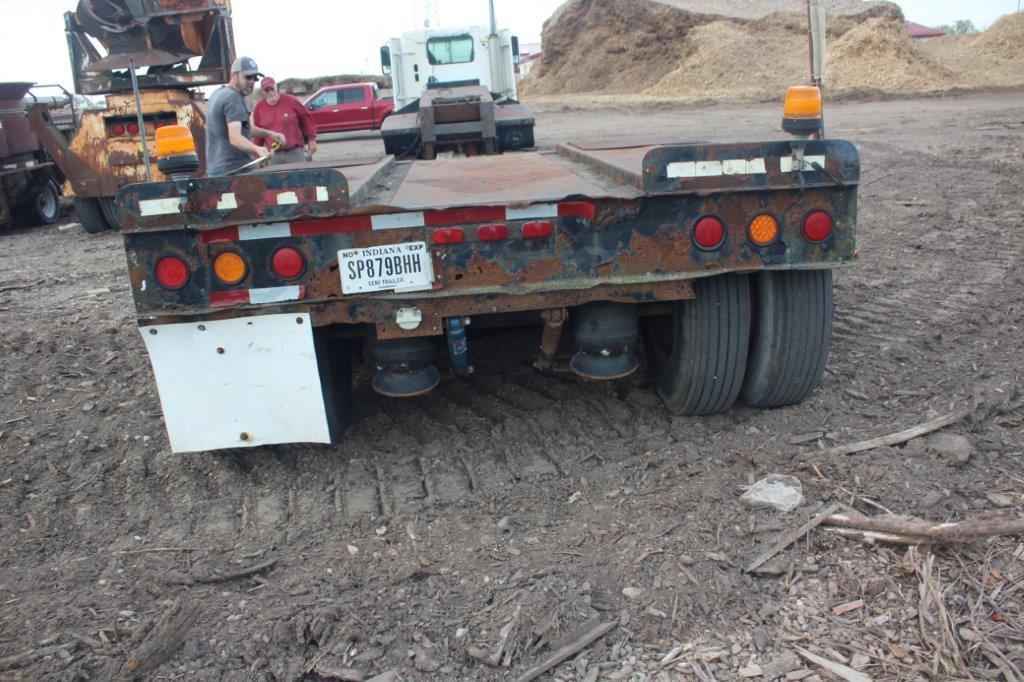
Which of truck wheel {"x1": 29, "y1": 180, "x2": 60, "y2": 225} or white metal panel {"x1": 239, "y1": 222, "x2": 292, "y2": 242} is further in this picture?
truck wheel {"x1": 29, "y1": 180, "x2": 60, "y2": 225}

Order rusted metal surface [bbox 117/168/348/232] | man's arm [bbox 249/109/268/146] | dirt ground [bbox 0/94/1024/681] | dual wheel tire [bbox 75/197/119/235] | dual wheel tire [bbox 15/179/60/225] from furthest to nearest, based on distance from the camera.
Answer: dual wheel tire [bbox 15/179/60/225]
dual wheel tire [bbox 75/197/119/235]
man's arm [bbox 249/109/268/146]
rusted metal surface [bbox 117/168/348/232]
dirt ground [bbox 0/94/1024/681]

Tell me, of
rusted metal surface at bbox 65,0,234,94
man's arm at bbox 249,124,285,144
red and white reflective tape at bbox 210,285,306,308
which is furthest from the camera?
rusted metal surface at bbox 65,0,234,94

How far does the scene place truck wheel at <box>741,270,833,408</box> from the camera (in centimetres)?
376

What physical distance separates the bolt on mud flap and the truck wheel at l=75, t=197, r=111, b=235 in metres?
8.94

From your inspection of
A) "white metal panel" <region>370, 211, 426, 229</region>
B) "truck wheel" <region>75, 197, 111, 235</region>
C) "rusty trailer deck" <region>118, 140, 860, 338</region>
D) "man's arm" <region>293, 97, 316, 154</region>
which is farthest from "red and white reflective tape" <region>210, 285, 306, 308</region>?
"truck wheel" <region>75, 197, 111, 235</region>

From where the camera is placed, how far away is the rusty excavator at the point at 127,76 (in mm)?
10820

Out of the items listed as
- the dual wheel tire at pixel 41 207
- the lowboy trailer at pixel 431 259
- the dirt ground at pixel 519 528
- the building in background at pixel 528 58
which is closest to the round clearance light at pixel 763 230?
the lowboy trailer at pixel 431 259

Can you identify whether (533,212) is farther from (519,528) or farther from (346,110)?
(346,110)

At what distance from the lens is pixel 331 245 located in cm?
343

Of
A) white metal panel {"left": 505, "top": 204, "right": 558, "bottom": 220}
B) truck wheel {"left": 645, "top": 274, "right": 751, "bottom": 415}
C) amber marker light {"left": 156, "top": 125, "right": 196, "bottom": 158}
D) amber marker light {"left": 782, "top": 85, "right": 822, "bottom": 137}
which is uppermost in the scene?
amber marker light {"left": 156, "top": 125, "right": 196, "bottom": 158}

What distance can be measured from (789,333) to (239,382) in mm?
2248

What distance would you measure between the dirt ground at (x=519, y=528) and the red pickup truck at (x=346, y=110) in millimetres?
18931

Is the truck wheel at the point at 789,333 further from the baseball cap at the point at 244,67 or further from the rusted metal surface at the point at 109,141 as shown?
the rusted metal surface at the point at 109,141

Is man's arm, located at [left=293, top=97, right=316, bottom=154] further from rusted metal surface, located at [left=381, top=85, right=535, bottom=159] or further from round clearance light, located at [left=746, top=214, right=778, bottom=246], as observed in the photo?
round clearance light, located at [left=746, top=214, right=778, bottom=246]
